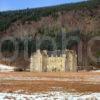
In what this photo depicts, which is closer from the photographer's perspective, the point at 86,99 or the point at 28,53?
the point at 86,99

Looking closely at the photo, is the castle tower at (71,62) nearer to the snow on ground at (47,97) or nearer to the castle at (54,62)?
the castle at (54,62)

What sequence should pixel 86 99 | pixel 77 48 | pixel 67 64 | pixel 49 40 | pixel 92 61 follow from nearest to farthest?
pixel 86 99
pixel 67 64
pixel 92 61
pixel 77 48
pixel 49 40

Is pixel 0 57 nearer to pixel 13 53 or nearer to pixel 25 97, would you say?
pixel 13 53

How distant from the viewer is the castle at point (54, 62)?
132 meters

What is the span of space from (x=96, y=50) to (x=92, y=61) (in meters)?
19.0

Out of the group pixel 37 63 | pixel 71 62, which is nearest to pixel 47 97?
pixel 71 62

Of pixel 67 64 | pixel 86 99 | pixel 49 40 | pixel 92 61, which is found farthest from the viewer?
pixel 49 40

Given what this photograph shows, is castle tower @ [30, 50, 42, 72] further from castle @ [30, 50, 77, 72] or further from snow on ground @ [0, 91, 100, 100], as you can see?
snow on ground @ [0, 91, 100, 100]

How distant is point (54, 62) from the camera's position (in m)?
133

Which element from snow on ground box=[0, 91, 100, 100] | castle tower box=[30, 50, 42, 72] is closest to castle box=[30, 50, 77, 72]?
castle tower box=[30, 50, 42, 72]

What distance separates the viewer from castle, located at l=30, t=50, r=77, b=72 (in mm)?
131875

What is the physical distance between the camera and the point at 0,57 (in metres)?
180

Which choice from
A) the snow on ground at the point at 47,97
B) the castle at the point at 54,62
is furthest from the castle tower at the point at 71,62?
the snow on ground at the point at 47,97

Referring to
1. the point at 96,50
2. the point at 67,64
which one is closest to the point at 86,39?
the point at 96,50
